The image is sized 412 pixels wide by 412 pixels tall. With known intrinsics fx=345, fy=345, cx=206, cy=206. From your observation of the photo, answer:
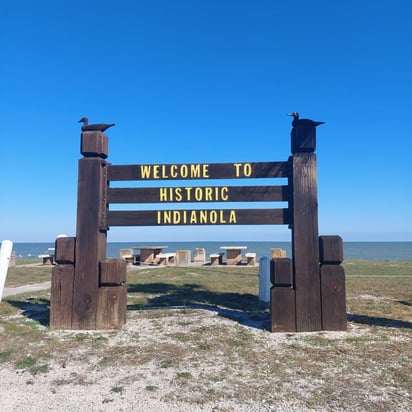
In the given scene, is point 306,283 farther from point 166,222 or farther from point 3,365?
point 3,365

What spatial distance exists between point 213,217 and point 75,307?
289 cm

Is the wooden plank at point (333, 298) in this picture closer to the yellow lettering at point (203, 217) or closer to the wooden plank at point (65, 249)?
the yellow lettering at point (203, 217)

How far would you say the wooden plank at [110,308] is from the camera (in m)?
5.90

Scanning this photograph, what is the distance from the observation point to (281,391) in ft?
10.9

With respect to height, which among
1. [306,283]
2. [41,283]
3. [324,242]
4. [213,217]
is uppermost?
[213,217]

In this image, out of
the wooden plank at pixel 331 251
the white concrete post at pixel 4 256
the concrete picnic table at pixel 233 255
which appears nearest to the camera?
the wooden plank at pixel 331 251

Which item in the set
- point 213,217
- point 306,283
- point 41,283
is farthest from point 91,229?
point 41,283

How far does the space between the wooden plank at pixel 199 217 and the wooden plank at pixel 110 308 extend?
4.04ft

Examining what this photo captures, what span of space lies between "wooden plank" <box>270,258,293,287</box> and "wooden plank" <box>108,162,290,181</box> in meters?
1.61

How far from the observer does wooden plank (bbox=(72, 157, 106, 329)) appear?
5.98 meters

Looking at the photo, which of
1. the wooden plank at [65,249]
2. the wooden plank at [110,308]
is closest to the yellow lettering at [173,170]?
the wooden plank at [65,249]

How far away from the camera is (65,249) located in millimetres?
6102

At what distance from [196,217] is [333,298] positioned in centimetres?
275

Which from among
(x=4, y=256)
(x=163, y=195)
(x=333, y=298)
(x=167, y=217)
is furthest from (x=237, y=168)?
(x=4, y=256)
